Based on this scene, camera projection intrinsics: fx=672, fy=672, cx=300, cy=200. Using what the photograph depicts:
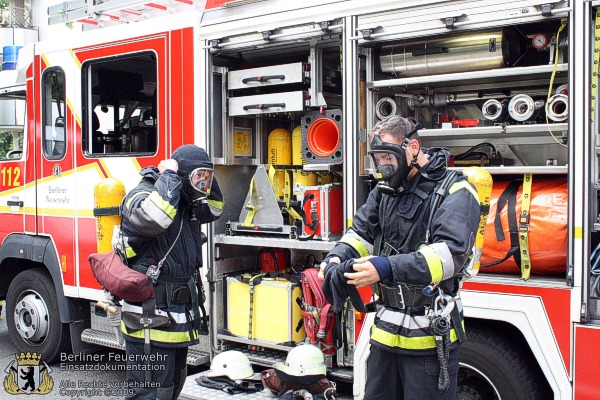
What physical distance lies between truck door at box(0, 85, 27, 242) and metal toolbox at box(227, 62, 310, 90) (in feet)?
7.55

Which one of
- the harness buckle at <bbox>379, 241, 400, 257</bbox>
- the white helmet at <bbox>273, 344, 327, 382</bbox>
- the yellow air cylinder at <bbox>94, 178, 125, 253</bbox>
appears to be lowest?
the white helmet at <bbox>273, 344, 327, 382</bbox>

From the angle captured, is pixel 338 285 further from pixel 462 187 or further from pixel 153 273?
pixel 153 273

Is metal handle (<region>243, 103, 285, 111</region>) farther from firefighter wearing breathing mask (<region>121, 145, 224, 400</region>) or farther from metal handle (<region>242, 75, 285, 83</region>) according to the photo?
firefighter wearing breathing mask (<region>121, 145, 224, 400</region>)

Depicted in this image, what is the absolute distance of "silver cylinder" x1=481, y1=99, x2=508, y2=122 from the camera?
3980 millimetres

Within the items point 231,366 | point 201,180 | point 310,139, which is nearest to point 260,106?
point 310,139

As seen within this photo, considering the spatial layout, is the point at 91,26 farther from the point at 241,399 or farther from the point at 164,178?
the point at 241,399

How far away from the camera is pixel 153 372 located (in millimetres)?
3711

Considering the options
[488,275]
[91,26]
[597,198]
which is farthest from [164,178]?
[91,26]

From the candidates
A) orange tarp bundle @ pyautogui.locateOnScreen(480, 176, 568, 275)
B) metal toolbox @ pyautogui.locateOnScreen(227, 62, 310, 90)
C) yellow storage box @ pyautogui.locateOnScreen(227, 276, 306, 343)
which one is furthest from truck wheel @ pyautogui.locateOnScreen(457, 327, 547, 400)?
metal toolbox @ pyautogui.locateOnScreen(227, 62, 310, 90)

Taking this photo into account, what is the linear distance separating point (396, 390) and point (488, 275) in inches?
37.9


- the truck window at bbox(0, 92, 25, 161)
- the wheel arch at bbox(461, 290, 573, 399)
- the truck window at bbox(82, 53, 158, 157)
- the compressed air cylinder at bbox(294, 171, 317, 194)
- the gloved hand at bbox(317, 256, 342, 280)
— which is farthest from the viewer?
the truck window at bbox(0, 92, 25, 161)

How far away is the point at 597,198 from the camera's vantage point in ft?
11.1

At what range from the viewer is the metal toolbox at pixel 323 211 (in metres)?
4.50

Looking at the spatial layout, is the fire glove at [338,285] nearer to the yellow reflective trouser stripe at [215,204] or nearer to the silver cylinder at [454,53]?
the yellow reflective trouser stripe at [215,204]
